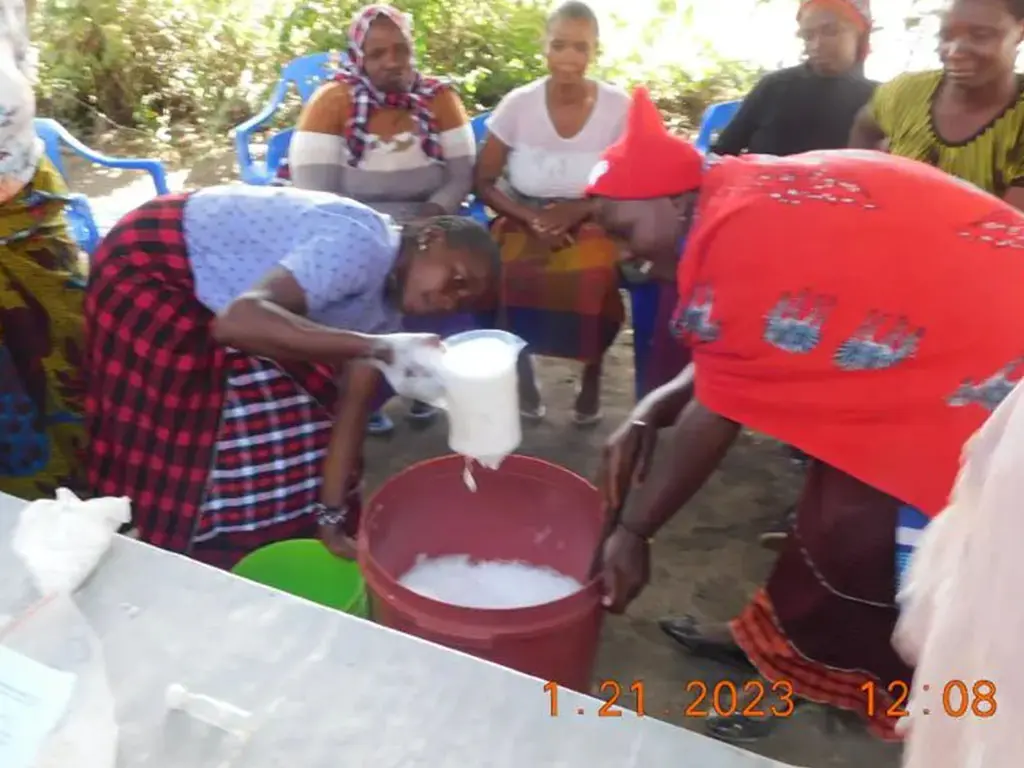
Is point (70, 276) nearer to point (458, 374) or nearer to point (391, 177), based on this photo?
point (391, 177)

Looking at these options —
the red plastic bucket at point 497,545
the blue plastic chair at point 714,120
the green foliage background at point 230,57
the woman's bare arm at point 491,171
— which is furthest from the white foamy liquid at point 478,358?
the green foliage background at point 230,57

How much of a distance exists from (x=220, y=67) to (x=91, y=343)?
395 centimetres

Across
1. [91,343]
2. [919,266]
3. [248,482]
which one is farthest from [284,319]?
[919,266]

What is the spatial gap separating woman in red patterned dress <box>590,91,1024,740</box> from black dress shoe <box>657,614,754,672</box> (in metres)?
0.50

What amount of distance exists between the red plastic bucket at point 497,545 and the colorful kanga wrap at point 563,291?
1.10 metres

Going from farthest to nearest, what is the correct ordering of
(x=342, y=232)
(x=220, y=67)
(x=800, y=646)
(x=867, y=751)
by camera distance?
(x=220, y=67) → (x=867, y=751) → (x=800, y=646) → (x=342, y=232)

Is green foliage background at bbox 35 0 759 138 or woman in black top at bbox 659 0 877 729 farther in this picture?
green foliage background at bbox 35 0 759 138

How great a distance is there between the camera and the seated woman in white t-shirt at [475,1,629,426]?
282cm

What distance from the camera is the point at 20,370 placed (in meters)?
2.30

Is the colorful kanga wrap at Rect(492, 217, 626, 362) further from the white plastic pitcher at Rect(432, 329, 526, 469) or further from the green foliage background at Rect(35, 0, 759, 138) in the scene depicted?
the green foliage background at Rect(35, 0, 759, 138)

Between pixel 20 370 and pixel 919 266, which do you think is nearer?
pixel 919 266

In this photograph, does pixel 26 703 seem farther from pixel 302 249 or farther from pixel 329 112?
pixel 329 112

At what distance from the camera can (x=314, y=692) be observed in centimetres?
103

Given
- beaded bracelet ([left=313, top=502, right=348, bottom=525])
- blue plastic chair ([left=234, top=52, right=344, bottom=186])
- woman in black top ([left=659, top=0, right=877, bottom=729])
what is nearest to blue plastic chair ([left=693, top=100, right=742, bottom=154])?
woman in black top ([left=659, top=0, right=877, bottom=729])
